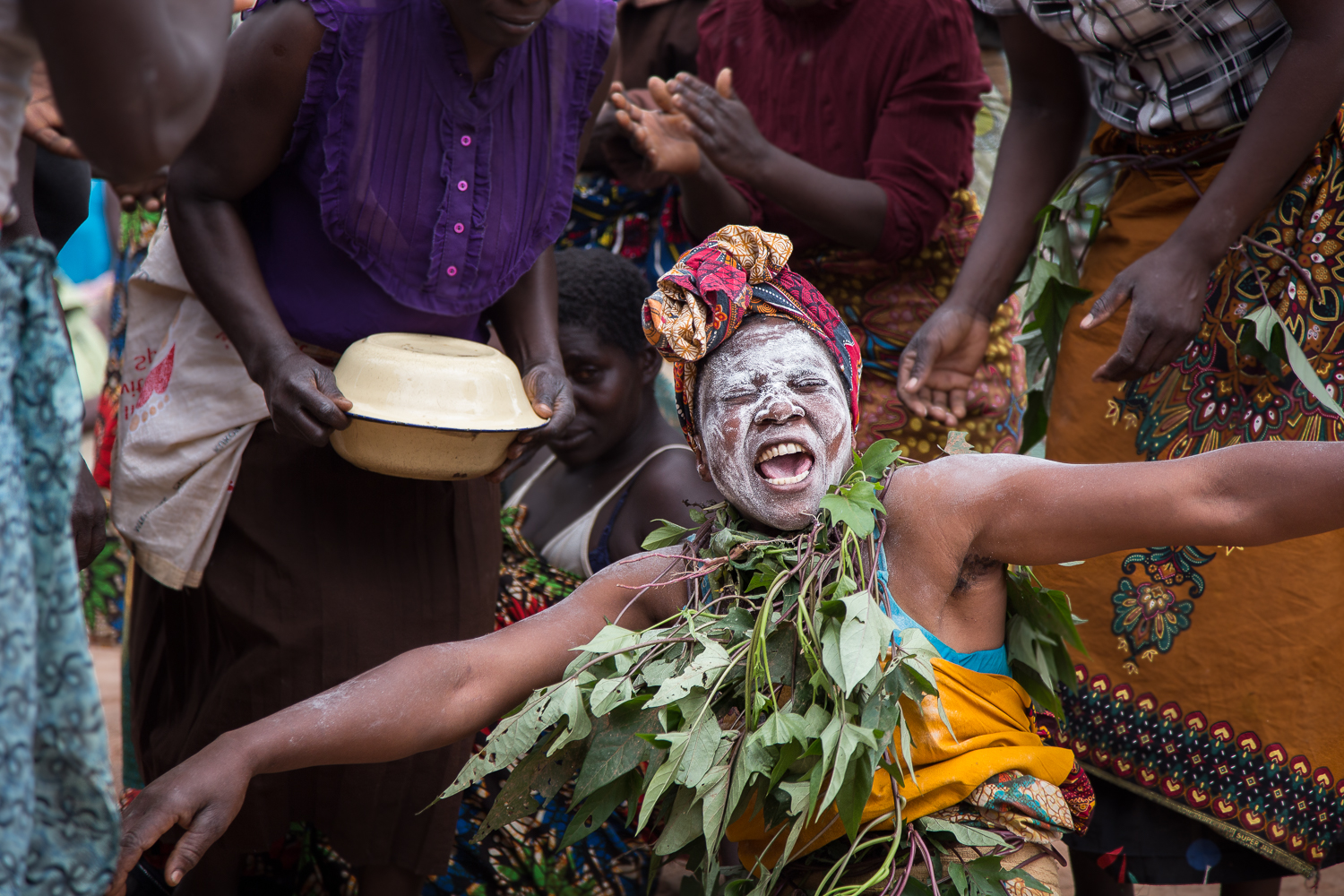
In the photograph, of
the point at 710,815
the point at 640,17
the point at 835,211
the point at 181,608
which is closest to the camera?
the point at 710,815

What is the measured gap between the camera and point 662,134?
133 inches

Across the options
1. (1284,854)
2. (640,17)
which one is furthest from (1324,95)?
(640,17)

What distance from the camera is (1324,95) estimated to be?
8.15 feet

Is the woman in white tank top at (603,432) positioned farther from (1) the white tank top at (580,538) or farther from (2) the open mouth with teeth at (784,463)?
(2) the open mouth with teeth at (784,463)

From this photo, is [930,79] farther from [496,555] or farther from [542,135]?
[496,555]

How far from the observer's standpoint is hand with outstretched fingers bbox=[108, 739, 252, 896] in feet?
5.79

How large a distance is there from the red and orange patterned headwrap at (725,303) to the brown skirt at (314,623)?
0.73m

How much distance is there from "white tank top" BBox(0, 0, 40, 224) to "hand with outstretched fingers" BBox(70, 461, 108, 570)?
3.05 feet

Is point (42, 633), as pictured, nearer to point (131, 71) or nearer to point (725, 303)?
point (131, 71)

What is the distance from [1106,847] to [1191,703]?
15.1 inches

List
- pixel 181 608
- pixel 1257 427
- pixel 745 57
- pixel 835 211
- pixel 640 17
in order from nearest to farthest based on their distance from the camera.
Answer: pixel 1257 427 → pixel 181 608 → pixel 835 211 → pixel 745 57 → pixel 640 17

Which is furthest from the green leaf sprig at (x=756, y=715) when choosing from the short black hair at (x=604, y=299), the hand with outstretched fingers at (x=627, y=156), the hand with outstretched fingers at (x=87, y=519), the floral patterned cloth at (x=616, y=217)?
the floral patterned cloth at (x=616, y=217)

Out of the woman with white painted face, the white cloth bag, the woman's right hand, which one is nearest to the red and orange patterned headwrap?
the woman with white painted face

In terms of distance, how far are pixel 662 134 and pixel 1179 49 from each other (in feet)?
4.26
